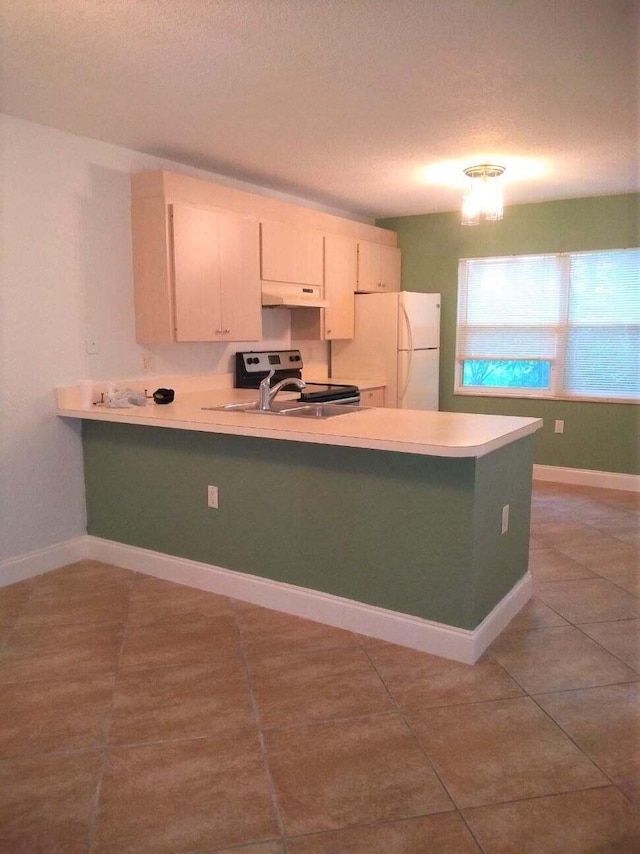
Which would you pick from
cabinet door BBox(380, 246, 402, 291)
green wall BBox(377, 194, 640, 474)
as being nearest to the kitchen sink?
cabinet door BBox(380, 246, 402, 291)

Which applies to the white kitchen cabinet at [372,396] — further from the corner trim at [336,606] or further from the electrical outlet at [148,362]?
the corner trim at [336,606]

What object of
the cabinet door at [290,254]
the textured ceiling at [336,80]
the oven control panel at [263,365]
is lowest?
the oven control panel at [263,365]

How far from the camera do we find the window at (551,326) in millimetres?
5191

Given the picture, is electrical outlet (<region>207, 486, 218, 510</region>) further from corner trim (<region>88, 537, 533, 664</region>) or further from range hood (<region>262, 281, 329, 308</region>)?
range hood (<region>262, 281, 329, 308</region>)

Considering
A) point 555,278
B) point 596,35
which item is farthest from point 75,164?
point 555,278

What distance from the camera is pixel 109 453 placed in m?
3.62

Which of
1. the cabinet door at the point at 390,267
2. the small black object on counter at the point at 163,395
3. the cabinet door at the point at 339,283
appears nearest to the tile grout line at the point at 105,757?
the small black object on counter at the point at 163,395

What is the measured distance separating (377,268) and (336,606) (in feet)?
11.4

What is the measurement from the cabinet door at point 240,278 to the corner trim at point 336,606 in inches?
55.8

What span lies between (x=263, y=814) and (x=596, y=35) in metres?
2.71

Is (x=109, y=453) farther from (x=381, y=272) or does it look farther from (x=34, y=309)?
(x=381, y=272)

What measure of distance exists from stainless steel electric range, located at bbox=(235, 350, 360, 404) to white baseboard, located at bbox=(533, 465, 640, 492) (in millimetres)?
1917

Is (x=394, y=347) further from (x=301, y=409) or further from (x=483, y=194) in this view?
(x=301, y=409)

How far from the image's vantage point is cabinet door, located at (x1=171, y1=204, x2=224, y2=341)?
12.1ft
